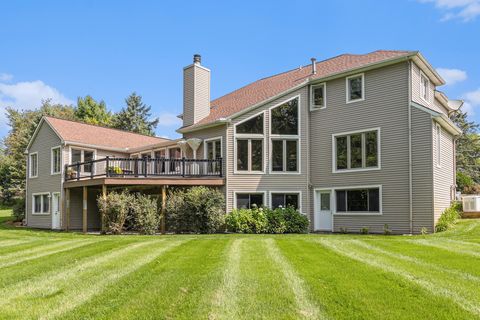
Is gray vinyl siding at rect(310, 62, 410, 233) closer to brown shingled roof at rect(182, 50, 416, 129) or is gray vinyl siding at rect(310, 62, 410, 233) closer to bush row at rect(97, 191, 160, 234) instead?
brown shingled roof at rect(182, 50, 416, 129)

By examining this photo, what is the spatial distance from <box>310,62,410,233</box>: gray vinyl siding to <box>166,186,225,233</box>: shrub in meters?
4.65

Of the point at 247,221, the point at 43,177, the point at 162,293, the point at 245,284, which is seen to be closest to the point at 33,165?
the point at 43,177

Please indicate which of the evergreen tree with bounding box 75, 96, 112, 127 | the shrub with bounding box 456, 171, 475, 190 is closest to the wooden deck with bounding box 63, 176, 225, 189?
the shrub with bounding box 456, 171, 475, 190

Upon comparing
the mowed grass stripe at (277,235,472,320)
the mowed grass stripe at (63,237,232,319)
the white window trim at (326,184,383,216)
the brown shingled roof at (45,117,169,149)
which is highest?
the brown shingled roof at (45,117,169,149)

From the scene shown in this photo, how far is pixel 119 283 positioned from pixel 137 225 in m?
11.2

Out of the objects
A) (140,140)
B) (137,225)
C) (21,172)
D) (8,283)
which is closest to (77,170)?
(137,225)

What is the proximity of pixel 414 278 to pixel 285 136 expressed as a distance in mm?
12927

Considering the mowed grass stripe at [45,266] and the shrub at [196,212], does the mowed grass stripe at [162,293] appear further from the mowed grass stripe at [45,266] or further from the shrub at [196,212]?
the shrub at [196,212]

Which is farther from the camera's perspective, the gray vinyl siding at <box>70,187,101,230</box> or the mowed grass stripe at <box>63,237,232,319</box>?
the gray vinyl siding at <box>70,187,101,230</box>

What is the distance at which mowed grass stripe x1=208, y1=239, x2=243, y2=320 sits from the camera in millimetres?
4723

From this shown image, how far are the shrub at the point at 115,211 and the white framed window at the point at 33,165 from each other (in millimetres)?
9564

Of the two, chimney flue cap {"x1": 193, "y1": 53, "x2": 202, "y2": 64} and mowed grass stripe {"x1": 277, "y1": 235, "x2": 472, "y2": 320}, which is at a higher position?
chimney flue cap {"x1": 193, "y1": 53, "x2": 202, "y2": 64}

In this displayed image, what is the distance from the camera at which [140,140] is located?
26562mm

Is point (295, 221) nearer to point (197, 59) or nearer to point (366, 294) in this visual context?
point (197, 59)
